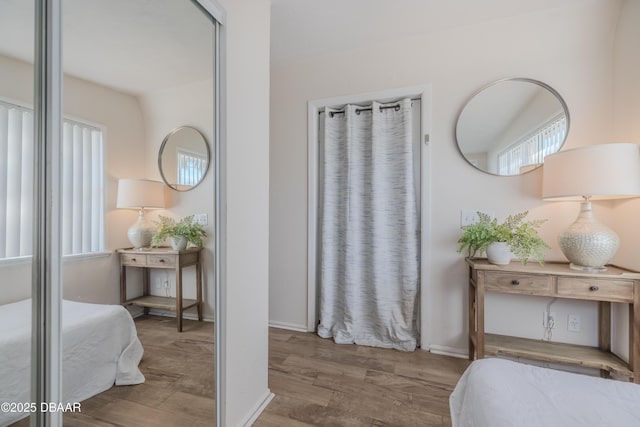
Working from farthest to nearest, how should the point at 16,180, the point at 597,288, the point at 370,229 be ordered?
the point at 370,229 < the point at 597,288 < the point at 16,180

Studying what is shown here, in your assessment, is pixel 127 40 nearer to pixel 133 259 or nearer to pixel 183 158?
pixel 183 158

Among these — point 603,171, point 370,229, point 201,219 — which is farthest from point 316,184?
point 603,171

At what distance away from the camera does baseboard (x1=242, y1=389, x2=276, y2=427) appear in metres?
1.37

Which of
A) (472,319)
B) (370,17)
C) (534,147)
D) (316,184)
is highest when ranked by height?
(370,17)

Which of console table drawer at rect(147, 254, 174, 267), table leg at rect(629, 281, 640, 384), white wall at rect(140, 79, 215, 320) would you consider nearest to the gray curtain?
table leg at rect(629, 281, 640, 384)

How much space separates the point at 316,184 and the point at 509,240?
157 centimetres

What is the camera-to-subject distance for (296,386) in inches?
66.6

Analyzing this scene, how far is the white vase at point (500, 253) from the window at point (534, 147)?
59cm

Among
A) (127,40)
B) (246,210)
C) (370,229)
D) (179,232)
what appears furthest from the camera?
(370,229)

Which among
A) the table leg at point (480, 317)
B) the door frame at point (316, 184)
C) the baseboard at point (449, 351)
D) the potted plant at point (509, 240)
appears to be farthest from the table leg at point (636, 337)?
the door frame at point (316, 184)

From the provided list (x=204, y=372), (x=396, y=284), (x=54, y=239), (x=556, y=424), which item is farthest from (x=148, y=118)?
(x=396, y=284)

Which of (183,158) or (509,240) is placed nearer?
(183,158)

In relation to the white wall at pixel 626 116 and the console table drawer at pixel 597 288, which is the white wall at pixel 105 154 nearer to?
the console table drawer at pixel 597 288

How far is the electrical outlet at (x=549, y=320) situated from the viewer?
6.10ft
